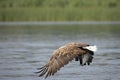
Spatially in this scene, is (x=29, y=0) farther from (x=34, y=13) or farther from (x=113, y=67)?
(x=113, y=67)

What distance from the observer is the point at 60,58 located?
43.3 ft

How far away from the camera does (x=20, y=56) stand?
70.4 feet

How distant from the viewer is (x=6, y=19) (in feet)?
214

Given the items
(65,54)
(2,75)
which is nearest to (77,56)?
(65,54)

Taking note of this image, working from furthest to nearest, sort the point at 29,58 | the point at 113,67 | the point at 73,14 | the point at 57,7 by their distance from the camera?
the point at 57,7, the point at 73,14, the point at 29,58, the point at 113,67

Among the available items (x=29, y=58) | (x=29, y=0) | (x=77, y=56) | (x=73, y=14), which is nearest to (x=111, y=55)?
(x=29, y=58)

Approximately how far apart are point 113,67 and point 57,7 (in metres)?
56.5

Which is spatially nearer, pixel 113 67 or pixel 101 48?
pixel 113 67

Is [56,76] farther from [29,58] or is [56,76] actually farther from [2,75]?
[29,58]

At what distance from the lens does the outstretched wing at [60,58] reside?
1307cm

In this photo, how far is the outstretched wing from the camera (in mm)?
13070

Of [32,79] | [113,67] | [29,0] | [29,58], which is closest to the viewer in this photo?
[32,79]

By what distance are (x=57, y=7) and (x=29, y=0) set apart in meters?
7.39

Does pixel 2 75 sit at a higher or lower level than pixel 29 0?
lower
